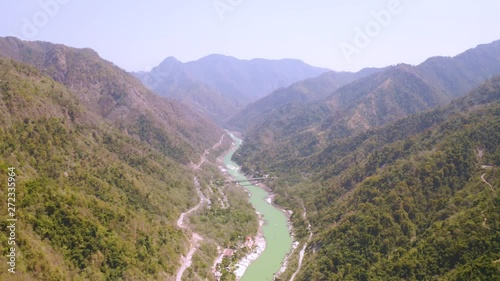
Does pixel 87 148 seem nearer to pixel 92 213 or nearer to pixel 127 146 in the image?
pixel 127 146

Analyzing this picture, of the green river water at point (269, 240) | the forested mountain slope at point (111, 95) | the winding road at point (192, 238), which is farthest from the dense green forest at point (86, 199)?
the forested mountain slope at point (111, 95)

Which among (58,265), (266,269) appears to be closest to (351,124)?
(266,269)

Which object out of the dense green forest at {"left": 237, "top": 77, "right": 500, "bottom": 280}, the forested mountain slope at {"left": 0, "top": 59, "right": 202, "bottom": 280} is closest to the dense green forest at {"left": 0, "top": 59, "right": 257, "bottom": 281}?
the forested mountain slope at {"left": 0, "top": 59, "right": 202, "bottom": 280}

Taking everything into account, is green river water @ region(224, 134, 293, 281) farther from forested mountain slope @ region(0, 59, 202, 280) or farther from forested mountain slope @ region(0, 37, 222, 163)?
forested mountain slope @ region(0, 37, 222, 163)

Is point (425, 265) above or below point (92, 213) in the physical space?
below

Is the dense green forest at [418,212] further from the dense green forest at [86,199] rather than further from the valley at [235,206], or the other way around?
the dense green forest at [86,199]

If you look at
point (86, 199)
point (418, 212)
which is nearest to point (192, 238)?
point (86, 199)
